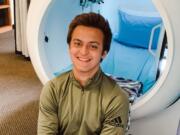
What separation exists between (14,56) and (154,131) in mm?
2074

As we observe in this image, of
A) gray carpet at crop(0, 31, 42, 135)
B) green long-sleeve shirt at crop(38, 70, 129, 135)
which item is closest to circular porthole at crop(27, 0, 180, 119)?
green long-sleeve shirt at crop(38, 70, 129, 135)

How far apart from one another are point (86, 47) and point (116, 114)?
0.98ft

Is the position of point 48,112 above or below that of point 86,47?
below

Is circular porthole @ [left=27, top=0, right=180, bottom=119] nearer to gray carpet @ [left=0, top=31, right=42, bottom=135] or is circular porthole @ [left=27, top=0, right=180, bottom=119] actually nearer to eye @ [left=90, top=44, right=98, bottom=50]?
eye @ [left=90, top=44, right=98, bottom=50]

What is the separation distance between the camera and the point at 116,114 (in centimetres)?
108

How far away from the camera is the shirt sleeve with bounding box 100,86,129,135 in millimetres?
1073

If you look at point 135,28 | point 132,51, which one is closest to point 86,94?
point 132,51

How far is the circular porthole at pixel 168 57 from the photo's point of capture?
1.11 metres

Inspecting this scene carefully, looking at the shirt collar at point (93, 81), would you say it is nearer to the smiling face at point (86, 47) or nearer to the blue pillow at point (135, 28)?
the smiling face at point (86, 47)

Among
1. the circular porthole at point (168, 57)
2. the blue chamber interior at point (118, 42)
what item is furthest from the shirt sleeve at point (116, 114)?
the blue chamber interior at point (118, 42)

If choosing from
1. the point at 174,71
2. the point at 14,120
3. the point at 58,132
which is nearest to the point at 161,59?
the point at 174,71

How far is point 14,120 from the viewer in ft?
6.13

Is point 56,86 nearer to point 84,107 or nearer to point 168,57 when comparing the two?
point 84,107

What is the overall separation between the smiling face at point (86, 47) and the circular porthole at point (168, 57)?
1.00 ft
